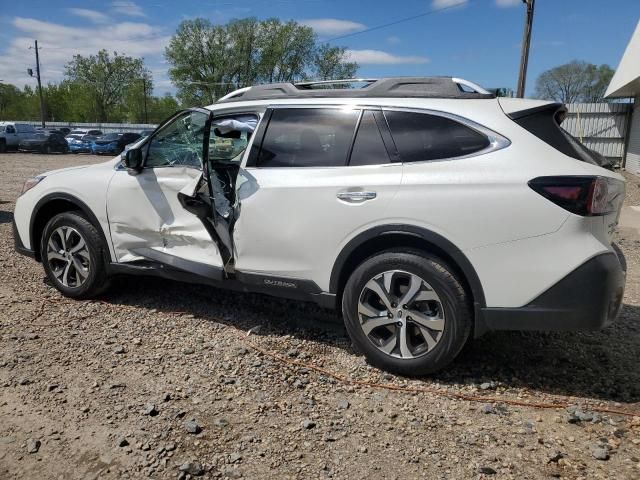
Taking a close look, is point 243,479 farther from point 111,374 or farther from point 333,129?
point 333,129

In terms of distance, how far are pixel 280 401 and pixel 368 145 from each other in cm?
177

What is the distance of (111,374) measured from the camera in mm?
3578

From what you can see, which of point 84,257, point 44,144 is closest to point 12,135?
point 44,144

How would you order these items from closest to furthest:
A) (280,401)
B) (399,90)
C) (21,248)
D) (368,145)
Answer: (280,401) < (368,145) < (399,90) < (21,248)

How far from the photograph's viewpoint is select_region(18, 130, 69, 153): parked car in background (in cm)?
3269

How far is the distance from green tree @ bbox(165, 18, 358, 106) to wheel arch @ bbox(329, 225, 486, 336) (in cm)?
6516

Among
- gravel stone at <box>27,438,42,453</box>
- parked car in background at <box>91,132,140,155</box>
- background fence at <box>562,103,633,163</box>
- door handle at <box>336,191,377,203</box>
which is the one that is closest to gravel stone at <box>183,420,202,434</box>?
gravel stone at <box>27,438,42,453</box>

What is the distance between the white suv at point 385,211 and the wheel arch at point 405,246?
1 centimetres

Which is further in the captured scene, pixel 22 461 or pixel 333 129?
pixel 333 129

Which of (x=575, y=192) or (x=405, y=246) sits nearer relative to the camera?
(x=575, y=192)

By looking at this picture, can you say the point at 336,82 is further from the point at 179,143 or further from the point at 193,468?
the point at 193,468

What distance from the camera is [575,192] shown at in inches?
119

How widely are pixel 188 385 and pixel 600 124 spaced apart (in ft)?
68.3

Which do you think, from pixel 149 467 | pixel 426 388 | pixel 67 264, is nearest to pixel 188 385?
pixel 149 467
